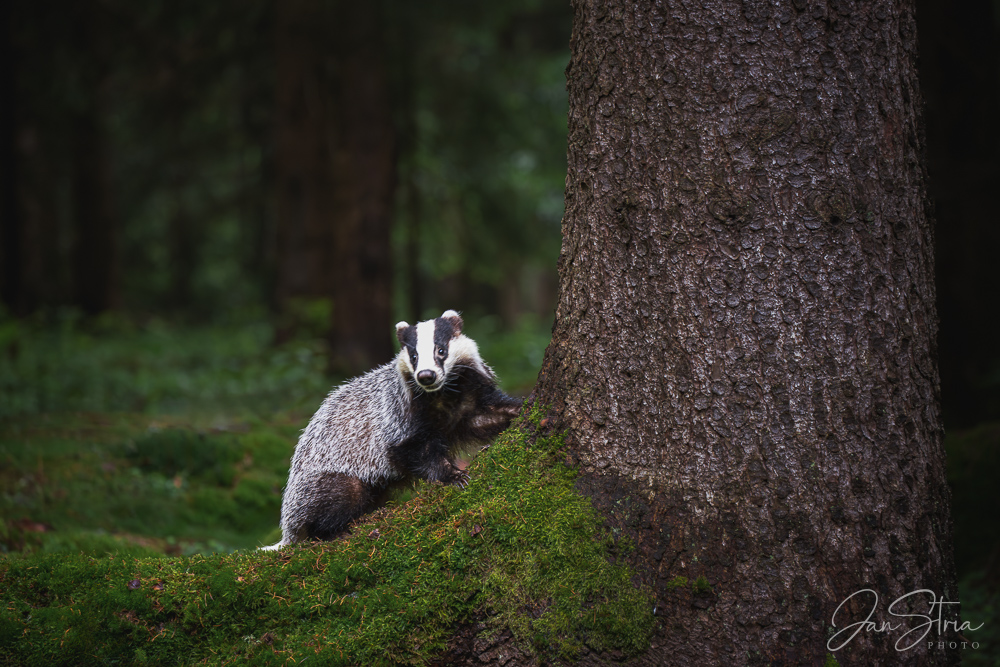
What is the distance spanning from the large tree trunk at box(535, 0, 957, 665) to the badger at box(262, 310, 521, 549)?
149 cm

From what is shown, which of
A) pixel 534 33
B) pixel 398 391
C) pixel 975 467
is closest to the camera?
pixel 398 391

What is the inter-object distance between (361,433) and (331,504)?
467 millimetres

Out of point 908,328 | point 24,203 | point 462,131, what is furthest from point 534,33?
point 908,328

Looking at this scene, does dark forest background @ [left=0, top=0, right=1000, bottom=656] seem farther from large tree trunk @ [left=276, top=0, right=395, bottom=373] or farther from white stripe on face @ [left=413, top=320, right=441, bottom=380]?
white stripe on face @ [left=413, top=320, right=441, bottom=380]

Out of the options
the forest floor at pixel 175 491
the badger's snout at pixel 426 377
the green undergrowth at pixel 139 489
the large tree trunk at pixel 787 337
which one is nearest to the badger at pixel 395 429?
the badger's snout at pixel 426 377

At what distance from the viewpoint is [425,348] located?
414cm

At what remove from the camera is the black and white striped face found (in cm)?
397

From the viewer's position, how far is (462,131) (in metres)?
14.3

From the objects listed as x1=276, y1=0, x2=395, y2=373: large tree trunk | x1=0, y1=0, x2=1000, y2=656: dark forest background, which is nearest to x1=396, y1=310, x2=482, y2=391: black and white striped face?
x1=0, y1=0, x2=1000, y2=656: dark forest background

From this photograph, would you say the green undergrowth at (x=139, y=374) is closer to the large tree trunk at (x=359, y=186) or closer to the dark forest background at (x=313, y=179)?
the dark forest background at (x=313, y=179)

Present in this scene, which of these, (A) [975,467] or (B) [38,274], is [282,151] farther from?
(A) [975,467]

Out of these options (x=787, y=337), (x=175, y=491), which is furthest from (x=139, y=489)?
(x=787, y=337)

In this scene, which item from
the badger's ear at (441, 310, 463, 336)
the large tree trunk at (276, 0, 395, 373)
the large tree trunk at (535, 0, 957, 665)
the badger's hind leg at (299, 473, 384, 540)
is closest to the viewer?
the large tree trunk at (535, 0, 957, 665)

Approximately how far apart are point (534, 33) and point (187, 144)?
10409mm
